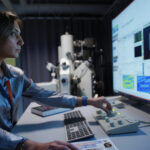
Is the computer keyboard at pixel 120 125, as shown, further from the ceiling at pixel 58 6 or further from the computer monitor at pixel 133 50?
the ceiling at pixel 58 6

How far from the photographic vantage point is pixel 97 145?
19.1 inches

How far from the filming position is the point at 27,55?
8.14 ft

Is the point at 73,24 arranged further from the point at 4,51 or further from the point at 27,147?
the point at 27,147

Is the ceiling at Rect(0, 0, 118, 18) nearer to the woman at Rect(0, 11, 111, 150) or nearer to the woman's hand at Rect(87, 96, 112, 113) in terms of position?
the woman at Rect(0, 11, 111, 150)

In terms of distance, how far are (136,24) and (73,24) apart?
181cm

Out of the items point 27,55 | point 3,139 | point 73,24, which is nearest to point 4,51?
point 3,139

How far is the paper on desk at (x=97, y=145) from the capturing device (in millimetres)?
468

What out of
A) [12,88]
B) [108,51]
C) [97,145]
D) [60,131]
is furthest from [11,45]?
[108,51]

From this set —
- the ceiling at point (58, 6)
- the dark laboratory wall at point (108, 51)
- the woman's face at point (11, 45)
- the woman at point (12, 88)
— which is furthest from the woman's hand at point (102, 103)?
the ceiling at point (58, 6)

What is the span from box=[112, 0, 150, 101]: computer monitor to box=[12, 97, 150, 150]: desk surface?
0.18 m

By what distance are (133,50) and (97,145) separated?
0.66 m

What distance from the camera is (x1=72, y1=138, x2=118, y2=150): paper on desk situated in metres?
0.47

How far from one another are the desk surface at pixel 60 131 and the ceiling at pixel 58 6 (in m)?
1.84

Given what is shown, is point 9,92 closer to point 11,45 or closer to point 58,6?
point 11,45
